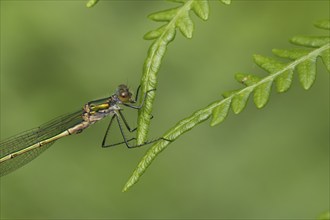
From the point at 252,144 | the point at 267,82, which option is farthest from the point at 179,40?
the point at 267,82

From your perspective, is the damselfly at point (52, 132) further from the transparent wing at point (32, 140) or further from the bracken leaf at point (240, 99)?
the bracken leaf at point (240, 99)

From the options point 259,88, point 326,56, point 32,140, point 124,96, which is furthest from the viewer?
point 32,140

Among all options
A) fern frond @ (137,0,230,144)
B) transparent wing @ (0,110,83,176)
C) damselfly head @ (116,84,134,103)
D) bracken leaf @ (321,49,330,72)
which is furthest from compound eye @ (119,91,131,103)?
bracken leaf @ (321,49,330,72)

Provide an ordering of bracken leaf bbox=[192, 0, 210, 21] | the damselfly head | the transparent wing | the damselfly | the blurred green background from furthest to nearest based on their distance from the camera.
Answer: the blurred green background → the transparent wing → the damselfly → the damselfly head → bracken leaf bbox=[192, 0, 210, 21]

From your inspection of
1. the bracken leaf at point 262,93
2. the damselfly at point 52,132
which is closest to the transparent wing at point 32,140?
the damselfly at point 52,132

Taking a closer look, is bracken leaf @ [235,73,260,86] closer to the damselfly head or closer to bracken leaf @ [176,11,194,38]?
bracken leaf @ [176,11,194,38]

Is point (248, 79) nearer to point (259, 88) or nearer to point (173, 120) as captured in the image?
point (259, 88)

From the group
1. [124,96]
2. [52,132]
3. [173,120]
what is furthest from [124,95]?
[173,120]
